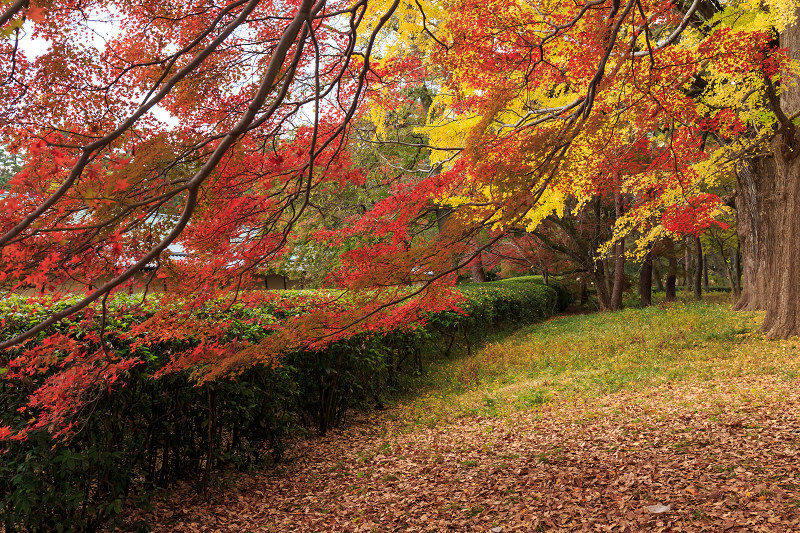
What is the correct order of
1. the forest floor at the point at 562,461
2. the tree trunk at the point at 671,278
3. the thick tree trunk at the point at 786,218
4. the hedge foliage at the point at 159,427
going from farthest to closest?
the tree trunk at the point at 671,278, the thick tree trunk at the point at 786,218, the forest floor at the point at 562,461, the hedge foliage at the point at 159,427

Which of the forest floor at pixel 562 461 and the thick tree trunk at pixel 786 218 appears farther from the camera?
the thick tree trunk at pixel 786 218

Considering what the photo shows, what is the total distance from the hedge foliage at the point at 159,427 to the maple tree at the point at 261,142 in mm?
277

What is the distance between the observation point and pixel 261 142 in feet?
18.7

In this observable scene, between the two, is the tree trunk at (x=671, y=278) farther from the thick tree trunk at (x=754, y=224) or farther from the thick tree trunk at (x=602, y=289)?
the thick tree trunk at (x=754, y=224)

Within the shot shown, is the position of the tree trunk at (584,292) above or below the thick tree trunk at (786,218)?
below

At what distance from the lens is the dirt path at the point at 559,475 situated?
11.2 ft

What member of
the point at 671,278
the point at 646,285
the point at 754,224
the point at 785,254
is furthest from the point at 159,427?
the point at 671,278

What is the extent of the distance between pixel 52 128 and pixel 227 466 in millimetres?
3467

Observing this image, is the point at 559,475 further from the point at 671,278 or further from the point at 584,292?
the point at 584,292

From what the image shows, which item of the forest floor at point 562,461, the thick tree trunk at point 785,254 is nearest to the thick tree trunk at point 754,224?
the thick tree trunk at point 785,254

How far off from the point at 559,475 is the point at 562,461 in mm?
324

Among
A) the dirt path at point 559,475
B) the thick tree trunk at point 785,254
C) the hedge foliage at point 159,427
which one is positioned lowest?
the dirt path at point 559,475

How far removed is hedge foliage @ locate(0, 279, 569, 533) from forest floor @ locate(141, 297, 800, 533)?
12.2 inches

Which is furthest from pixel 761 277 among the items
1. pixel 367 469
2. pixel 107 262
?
pixel 107 262
